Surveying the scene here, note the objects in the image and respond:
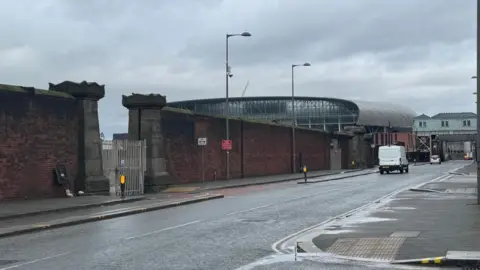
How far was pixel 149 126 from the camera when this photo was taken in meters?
31.2

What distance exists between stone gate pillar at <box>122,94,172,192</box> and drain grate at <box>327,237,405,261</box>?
19382 mm

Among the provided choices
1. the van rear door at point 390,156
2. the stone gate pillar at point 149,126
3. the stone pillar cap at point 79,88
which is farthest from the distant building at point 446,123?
the stone pillar cap at point 79,88

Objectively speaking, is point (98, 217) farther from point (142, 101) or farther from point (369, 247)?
point (142, 101)

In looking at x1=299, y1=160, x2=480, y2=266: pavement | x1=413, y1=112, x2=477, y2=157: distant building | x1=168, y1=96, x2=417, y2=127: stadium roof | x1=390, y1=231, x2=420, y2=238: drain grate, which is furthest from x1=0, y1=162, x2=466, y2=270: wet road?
x1=413, y1=112, x2=477, y2=157: distant building

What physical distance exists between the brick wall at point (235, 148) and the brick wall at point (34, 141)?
31.9 feet

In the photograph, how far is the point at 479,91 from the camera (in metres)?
20.4

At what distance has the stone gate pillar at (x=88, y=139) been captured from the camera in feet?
88.4

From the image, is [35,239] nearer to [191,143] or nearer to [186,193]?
[186,193]

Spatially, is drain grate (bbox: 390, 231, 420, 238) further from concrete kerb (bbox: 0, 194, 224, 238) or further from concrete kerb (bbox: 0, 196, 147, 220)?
concrete kerb (bbox: 0, 196, 147, 220)

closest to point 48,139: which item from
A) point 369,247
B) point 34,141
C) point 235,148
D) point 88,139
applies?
point 34,141

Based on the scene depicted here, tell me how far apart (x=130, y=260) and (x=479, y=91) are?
14407 millimetres

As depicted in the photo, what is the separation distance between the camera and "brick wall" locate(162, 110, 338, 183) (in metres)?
37.5

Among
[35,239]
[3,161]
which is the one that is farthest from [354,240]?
[3,161]

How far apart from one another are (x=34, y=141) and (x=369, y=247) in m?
17.1
